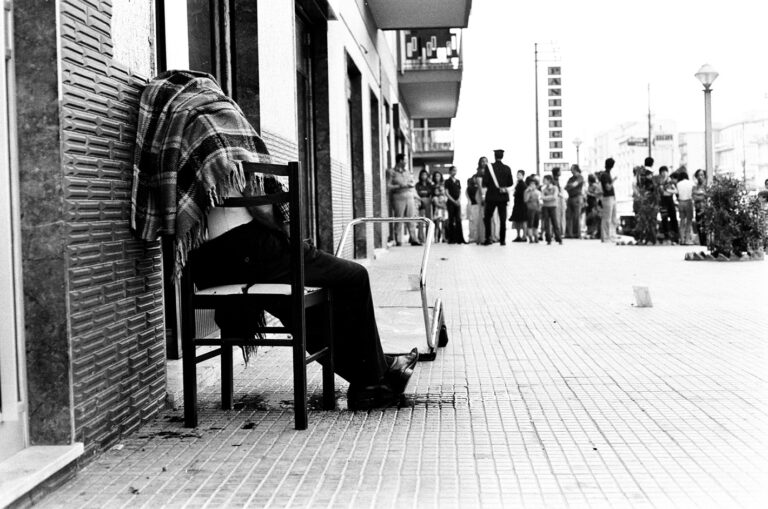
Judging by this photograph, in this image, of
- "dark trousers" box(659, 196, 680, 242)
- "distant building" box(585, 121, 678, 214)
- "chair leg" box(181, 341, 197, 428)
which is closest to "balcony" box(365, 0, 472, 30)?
"dark trousers" box(659, 196, 680, 242)

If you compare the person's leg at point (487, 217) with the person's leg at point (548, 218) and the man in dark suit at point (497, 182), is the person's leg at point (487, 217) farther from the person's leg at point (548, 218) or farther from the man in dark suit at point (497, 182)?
the person's leg at point (548, 218)

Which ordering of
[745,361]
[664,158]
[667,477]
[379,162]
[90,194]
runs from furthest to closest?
[664,158], [379,162], [745,361], [90,194], [667,477]

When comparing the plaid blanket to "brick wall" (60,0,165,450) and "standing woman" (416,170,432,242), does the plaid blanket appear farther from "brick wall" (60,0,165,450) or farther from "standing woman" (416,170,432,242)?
"standing woman" (416,170,432,242)

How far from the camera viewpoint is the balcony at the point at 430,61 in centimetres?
2738

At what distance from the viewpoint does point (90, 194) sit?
3.42 meters

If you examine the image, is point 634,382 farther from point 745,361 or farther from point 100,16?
point 100,16

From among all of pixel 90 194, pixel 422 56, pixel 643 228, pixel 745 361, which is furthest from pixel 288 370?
pixel 422 56

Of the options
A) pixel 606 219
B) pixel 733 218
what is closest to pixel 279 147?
pixel 733 218

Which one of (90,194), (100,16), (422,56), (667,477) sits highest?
(422,56)

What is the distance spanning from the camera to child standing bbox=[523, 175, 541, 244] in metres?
23.2

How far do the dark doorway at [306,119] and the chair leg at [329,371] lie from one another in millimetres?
6753

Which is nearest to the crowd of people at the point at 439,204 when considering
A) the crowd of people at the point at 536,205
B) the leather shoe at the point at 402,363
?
the crowd of people at the point at 536,205

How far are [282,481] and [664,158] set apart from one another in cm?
12614

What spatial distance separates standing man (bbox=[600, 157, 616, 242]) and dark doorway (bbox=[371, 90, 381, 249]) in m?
5.70
